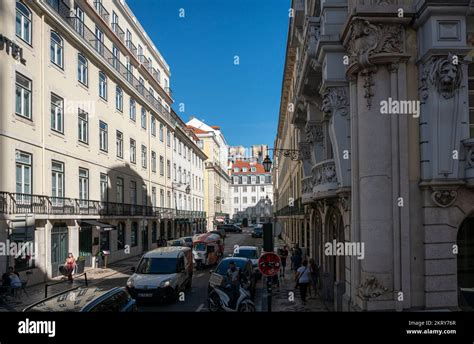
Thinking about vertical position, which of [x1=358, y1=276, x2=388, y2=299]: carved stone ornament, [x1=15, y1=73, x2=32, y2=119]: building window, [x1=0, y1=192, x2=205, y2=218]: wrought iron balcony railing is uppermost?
[x1=15, y1=73, x2=32, y2=119]: building window

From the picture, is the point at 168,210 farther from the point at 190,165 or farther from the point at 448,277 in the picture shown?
the point at 448,277

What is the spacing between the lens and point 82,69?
24.8 m

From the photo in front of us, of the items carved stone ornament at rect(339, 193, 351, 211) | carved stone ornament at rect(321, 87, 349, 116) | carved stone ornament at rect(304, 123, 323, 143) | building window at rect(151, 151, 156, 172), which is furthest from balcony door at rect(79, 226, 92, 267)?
carved stone ornament at rect(321, 87, 349, 116)

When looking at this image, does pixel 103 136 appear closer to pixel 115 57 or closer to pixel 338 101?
pixel 115 57

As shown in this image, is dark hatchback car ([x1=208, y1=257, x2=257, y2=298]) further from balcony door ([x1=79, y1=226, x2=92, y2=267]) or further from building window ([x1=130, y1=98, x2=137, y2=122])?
building window ([x1=130, y1=98, x2=137, y2=122])

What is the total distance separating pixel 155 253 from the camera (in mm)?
16375

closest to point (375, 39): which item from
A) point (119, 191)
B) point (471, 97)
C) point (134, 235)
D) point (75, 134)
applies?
point (471, 97)

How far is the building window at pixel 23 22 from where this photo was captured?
18.2 metres

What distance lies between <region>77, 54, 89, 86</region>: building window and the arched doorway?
22306 millimetres

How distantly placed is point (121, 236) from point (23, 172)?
12.8 m

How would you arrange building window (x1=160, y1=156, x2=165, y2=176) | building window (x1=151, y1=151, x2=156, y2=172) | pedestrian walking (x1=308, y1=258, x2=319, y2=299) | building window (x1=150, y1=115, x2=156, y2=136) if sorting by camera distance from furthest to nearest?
1. building window (x1=160, y1=156, x2=165, y2=176)
2. building window (x1=151, y1=151, x2=156, y2=172)
3. building window (x1=150, y1=115, x2=156, y2=136)
4. pedestrian walking (x1=308, y1=258, x2=319, y2=299)

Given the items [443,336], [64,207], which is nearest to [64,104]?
[64,207]

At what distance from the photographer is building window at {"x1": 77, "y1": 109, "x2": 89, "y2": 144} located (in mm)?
24472

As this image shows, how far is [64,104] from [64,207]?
5804mm
